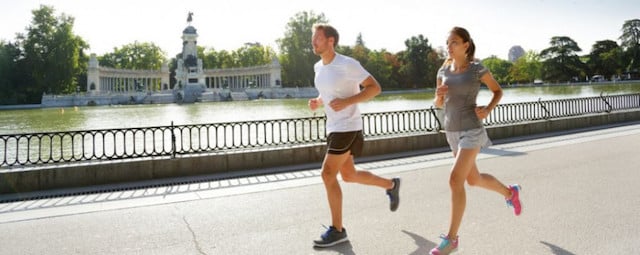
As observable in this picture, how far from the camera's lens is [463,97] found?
439 centimetres

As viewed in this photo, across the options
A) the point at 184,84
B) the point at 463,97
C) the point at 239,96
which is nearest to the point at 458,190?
the point at 463,97

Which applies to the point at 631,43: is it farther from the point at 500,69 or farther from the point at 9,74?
the point at 9,74

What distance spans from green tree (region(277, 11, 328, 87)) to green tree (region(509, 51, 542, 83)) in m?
57.9

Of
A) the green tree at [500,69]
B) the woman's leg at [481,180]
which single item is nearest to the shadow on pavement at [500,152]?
the woman's leg at [481,180]

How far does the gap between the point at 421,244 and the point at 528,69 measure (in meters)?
137

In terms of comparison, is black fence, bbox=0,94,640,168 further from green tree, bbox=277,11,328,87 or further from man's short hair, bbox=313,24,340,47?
green tree, bbox=277,11,328,87

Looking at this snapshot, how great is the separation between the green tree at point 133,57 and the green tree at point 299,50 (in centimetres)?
3360

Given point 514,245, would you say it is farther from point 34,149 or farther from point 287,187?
point 34,149

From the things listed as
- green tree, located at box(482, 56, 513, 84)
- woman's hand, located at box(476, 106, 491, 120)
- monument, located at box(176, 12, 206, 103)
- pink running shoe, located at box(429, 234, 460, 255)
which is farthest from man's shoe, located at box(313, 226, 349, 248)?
green tree, located at box(482, 56, 513, 84)

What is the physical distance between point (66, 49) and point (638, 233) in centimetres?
8448

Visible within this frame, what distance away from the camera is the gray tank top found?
14.3ft

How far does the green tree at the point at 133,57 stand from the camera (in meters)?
114

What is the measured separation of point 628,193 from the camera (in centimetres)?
650

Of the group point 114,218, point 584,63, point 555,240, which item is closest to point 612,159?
point 555,240
